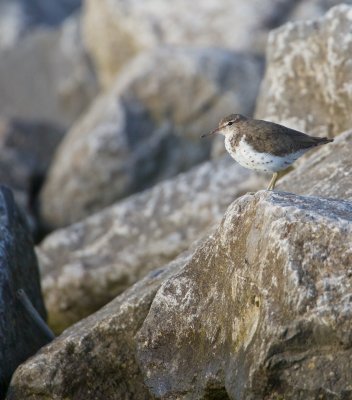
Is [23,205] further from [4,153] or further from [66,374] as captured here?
[66,374]

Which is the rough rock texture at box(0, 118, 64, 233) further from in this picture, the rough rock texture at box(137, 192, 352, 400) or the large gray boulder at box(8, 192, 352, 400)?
the rough rock texture at box(137, 192, 352, 400)

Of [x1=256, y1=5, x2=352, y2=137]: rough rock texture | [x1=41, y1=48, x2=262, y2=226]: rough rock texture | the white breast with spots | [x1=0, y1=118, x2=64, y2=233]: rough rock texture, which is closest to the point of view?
the white breast with spots

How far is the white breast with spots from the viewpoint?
328 inches

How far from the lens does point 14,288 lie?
8.48 meters

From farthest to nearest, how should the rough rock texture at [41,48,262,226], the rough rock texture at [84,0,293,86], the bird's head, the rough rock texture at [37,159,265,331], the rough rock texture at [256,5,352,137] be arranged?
1. the rough rock texture at [84,0,293,86]
2. the rough rock texture at [41,48,262,226]
3. the rough rock texture at [37,159,265,331]
4. the rough rock texture at [256,5,352,137]
5. the bird's head

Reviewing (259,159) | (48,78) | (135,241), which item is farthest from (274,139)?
(48,78)

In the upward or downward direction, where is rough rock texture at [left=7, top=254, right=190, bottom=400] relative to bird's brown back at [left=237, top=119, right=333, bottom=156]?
downward

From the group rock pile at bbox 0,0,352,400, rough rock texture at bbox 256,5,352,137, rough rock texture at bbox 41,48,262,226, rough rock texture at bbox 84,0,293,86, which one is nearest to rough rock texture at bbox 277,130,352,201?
rock pile at bbox 0,0,352,400

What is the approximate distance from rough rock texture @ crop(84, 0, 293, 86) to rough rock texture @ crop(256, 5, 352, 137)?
23.2ft

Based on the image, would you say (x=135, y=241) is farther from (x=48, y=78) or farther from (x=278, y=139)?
(x=48, y=78)

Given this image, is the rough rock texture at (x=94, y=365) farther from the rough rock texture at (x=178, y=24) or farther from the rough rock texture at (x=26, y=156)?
the rough rock texture at (x=178, y=24)

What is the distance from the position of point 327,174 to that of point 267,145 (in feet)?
2.15

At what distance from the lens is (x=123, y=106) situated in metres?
15.7

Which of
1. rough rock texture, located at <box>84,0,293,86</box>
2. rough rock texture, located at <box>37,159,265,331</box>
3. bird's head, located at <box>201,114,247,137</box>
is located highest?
rough rock texture, located at <box>84,0,293,86</box>
